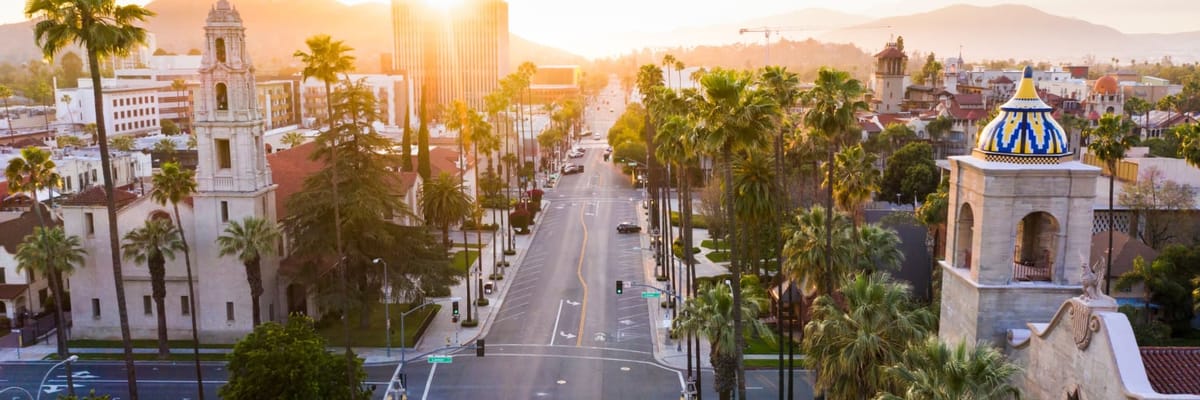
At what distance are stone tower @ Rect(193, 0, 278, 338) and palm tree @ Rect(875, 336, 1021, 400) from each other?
146 ft

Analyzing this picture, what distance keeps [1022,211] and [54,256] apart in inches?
2086

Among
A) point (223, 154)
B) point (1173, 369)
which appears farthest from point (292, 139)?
point (1173, 369)

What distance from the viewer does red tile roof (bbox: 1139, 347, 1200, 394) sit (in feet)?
71.9

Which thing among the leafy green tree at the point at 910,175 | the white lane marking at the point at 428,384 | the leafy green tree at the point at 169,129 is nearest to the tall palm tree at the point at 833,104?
the white lane marking at the point at 428,384

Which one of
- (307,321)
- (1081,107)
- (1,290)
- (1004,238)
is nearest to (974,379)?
(1004,238)

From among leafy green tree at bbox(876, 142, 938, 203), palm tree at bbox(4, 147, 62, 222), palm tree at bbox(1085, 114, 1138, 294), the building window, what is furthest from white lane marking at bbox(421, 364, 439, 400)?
leafy green tree at bbox(876, 142, 938, 203)

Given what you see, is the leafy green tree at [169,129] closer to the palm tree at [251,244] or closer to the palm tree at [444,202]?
the palm tree at [444,202]

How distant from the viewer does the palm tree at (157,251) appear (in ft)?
178

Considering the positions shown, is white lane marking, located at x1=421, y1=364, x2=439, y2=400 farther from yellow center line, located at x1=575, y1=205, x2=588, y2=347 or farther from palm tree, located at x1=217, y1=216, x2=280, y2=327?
palm tree, located at x1=217, y1=216, x2=280, y2=327

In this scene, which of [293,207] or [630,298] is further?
[630,298]

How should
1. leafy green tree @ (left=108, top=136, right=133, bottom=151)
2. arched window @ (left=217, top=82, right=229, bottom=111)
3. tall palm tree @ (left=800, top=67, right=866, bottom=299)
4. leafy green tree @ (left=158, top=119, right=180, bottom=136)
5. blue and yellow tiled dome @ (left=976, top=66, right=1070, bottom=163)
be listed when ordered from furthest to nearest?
leafy green tree @ (left=158, top=119, right=180, bottom=136) → leafy green tree @ (left=108, top=136, right=133, bottom=151) → arched window @ (left=217, top=82, right=229, bottom=111) → tall palm tree @ (left=800, top=67, right=866, bottom=299) → blue and yellow tiled dome @ (left=976, top=66, right=1070, bottom=163)

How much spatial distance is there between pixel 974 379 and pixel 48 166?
53.4 meters

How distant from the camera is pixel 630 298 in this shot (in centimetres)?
7019

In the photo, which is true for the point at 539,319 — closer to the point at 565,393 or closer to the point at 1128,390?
the point at 565,393
